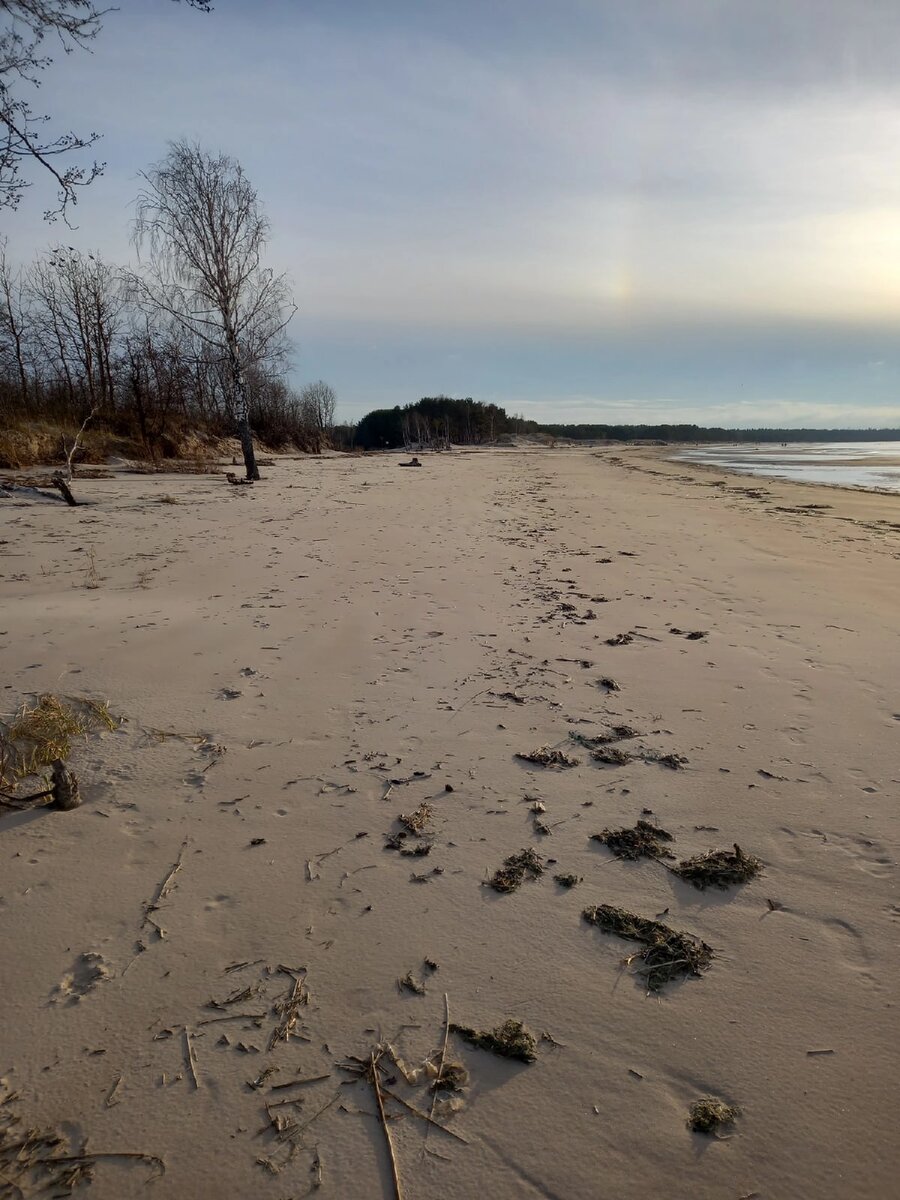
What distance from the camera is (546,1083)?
5.01 ft

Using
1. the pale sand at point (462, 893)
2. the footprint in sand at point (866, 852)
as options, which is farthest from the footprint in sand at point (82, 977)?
the footprint in sand at point (866, 852)

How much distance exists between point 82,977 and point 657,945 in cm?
163

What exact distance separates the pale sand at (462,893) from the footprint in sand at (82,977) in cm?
2

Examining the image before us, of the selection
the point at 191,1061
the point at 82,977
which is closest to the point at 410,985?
the point at 191,1061

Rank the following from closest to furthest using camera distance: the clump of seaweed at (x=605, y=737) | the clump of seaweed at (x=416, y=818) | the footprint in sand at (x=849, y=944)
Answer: the footprint in sand at (x=849, y=944), the clump of seaweed at (x=416, y=818), the clump of seaweed at (x=605, y=737)

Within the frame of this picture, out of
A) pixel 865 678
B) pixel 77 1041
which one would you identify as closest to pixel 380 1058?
pixel 77 1041

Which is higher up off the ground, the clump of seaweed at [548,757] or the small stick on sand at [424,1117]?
the clump of seaweed at [548,757]

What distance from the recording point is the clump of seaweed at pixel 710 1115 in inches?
56.7

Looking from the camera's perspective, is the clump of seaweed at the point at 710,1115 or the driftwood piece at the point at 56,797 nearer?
the clump of seaweed at the point at 710,1115

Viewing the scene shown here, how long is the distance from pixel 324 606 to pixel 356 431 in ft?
332

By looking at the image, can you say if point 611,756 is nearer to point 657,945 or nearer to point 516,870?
point 516,870

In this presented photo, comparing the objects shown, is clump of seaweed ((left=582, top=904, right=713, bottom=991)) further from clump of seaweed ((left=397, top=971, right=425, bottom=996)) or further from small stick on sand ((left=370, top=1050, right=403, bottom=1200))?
small stick on sand ((left=370, top=1050, right=403, bottom=1200))

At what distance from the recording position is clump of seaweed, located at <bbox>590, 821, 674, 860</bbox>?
2.34 meters

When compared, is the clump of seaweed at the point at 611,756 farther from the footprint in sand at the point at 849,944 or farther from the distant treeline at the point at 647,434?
the distant treeline at the point at 647,434
